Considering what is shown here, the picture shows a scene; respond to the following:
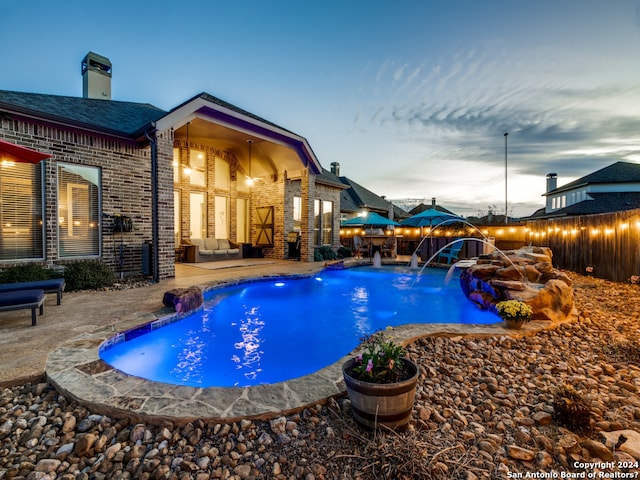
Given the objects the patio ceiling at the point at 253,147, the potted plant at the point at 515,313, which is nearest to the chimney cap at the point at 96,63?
the patio ceiling at the point at 253,147

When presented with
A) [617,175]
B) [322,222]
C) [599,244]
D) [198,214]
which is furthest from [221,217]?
[617,175]

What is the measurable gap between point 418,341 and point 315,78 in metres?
12.3

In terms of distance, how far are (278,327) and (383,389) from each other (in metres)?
3.62

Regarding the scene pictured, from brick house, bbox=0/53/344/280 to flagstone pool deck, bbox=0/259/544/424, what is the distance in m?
2.49

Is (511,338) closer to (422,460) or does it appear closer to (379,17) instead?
(422,460)

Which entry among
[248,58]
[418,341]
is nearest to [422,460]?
[418,341]

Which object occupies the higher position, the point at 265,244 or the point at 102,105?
the point at 102,105

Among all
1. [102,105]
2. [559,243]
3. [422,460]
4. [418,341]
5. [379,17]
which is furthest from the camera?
[559,243]

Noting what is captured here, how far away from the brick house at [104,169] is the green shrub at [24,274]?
0.68 meters

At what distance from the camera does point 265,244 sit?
40.5 feet

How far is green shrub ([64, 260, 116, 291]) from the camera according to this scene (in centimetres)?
595

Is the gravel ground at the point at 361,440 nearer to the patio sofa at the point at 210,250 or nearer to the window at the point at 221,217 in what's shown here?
the patio sofa at the point at 210,250

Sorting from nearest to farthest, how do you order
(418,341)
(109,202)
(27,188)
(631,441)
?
(631,441)
(418,341)
(27,188)
(109,202)

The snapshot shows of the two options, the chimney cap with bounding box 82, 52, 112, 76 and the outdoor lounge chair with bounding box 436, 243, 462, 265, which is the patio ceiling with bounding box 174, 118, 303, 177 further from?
the outdoor lounge chair with bounding box 436, 243, 462, 265
